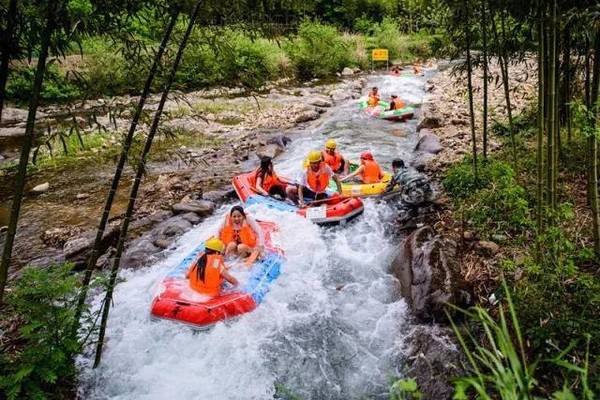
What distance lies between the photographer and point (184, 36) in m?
3.20

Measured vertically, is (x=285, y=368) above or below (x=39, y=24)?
below

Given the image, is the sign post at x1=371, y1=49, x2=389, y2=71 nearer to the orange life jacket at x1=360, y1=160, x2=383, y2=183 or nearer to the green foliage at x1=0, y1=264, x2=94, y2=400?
the orange life jacket at x1=360, y1=160, x2=383, y2=183

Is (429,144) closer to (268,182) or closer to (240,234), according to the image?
(268,182)

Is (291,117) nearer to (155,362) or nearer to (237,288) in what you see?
(237,288)

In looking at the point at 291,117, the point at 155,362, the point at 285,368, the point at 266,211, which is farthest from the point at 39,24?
the point at 291,117

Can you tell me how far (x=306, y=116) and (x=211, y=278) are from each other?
10.2 meters

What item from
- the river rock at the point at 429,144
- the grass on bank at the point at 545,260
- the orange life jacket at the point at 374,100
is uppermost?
the orange life jacket at the point at 374,100

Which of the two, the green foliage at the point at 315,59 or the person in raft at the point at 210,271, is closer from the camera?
the person in raft at the point at 210,271

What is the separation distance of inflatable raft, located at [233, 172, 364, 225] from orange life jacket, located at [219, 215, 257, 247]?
4.67 ft

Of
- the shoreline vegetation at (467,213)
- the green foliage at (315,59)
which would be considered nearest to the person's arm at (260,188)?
the shoreline vegetation at (467,213)

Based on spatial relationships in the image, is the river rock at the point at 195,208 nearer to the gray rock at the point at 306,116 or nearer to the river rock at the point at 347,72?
the gray rock at the point at 306,116

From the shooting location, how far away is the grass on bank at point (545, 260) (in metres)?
3.01

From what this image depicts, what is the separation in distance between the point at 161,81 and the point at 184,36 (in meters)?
0.83

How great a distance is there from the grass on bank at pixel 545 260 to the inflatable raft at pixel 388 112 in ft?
21.5
